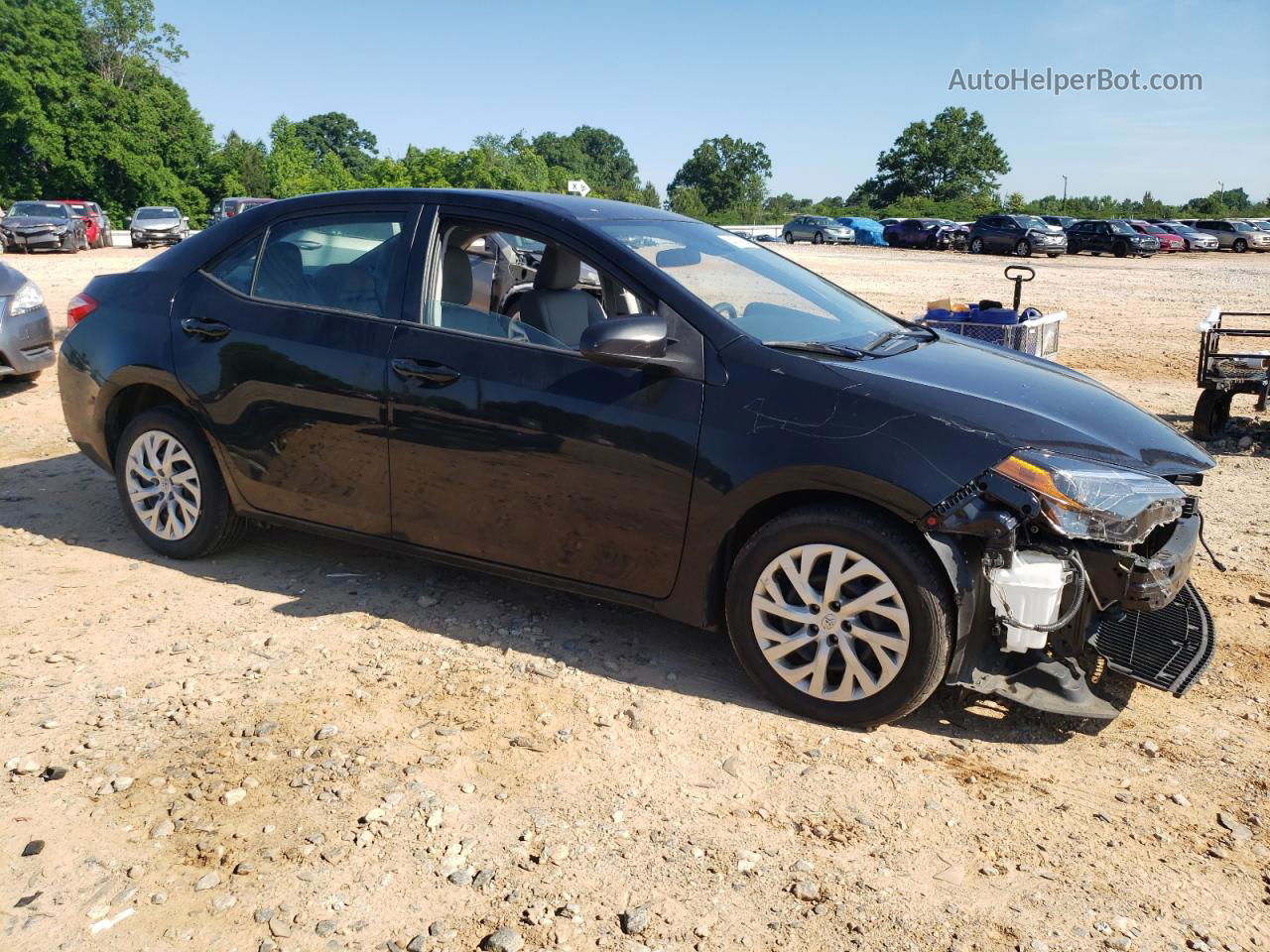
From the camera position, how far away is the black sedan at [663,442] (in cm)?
360

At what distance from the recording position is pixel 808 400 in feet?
12.5

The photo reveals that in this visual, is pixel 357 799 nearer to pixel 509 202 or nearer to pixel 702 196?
pixel 509 202

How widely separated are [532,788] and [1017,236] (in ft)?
139

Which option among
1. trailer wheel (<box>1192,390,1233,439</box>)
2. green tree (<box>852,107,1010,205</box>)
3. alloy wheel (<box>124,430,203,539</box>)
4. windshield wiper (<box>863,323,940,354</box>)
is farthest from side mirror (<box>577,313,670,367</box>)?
green tree (<box>852,107,1010,205</box>)

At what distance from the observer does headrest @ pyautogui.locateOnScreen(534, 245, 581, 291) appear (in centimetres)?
447

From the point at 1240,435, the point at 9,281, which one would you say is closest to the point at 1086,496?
the point at 1240,435

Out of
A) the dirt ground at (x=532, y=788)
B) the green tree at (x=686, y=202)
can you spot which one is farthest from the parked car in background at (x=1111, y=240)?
the dirt ground at (x=532, y=788)

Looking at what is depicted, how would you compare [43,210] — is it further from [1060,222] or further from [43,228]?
[1060,222]

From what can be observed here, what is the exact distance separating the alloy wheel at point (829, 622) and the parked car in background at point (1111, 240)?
141 ft

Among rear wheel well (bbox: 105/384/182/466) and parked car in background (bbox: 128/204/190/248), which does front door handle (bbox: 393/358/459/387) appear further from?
parked car in background (bbox: 128/204/190/248)

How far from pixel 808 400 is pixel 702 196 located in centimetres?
9994

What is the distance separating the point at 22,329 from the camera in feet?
30.3

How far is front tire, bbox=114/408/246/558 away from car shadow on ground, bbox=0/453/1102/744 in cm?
13

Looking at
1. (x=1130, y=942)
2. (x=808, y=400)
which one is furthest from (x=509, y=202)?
(x=1130, y=942)
